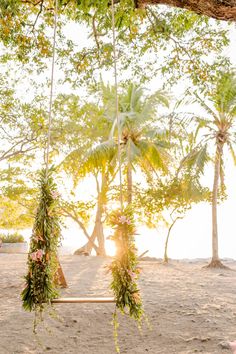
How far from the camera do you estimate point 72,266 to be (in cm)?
916

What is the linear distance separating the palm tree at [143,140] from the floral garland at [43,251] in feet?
32.0

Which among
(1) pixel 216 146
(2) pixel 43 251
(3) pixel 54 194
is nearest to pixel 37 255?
(2) pixel 43 251

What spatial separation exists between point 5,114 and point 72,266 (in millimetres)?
3831

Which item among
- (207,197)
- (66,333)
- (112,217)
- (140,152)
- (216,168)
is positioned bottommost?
(66,333)

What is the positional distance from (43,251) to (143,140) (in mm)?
11398

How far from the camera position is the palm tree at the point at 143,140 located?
12.9 m

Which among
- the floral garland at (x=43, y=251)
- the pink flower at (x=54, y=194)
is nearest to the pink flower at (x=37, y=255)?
the floral garland at (x=43, y=251)

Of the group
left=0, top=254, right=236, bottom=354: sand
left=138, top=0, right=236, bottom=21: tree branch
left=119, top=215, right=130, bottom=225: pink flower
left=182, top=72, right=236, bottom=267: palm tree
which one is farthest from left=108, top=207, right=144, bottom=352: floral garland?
left=182, top=72, right=236, bottom=267: palm tree

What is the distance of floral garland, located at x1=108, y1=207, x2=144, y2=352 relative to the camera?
103 inches

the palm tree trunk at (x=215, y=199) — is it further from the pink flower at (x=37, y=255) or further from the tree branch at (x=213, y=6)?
the pink flower at (x=37, y=255)

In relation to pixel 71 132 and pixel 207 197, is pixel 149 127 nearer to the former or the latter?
pixel 207 197

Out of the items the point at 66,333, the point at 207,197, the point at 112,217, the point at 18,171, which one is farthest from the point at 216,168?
the point at 112,217

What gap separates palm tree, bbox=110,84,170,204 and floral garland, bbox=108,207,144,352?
9805 mm

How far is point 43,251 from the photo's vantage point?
2.66 m
